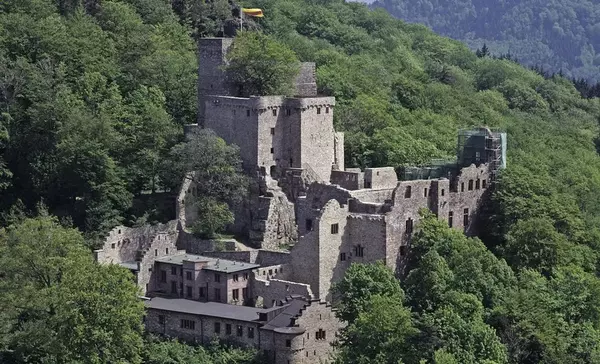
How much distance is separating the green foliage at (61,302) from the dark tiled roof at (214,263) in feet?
15.3

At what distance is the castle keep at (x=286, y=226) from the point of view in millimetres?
77812

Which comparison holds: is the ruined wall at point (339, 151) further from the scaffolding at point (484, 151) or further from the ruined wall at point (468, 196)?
the ruined wall at point (468, 196)

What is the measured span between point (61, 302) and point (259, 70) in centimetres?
2239

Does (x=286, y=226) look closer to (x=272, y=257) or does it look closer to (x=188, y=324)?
(x=272, y=257)

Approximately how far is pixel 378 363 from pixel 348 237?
1003 cm

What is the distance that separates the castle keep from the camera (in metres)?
77.8

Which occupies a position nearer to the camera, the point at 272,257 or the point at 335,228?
the point at 335,228

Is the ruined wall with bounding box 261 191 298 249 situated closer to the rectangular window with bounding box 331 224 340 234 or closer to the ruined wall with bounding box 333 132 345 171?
the rectangular window with bounding box 331 224 340 234

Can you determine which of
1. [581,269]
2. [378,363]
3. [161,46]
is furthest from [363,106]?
[378,363]

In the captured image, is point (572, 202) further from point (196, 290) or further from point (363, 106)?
point (196, 290)

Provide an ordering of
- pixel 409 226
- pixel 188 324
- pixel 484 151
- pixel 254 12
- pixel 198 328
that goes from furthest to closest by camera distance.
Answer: pixel 254 12 < pixel 484 151 < pixel 409 226 < pixel 188 324 < pixel 198 328

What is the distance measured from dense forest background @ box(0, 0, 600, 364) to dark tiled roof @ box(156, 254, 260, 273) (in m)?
5.01

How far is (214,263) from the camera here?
3246 inches

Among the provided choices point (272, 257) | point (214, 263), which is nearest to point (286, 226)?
point (272, 257)
